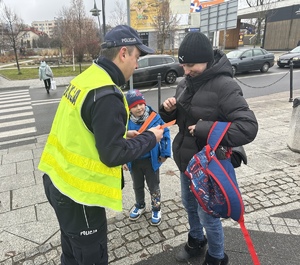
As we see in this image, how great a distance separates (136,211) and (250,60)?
1504 centimetres

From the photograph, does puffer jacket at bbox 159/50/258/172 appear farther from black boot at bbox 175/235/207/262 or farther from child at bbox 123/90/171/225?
black boot at bbox 175/235/207/262

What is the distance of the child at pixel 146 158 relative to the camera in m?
2.74

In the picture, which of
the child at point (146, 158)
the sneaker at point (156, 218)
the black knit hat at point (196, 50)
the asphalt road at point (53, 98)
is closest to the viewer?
the black knit hat at point (196, 50)

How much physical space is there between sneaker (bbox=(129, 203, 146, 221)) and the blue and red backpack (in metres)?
1.38

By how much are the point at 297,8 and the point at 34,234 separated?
35474mm

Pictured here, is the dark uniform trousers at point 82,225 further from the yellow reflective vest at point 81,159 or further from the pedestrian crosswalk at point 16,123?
the pedestrian crosswalk at point 16,123

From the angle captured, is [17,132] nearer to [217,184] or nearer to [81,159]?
[81,159]

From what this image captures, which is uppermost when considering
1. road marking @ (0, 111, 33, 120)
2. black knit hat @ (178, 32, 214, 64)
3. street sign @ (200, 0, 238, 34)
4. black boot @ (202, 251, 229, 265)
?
street sign @ (200, 0, 238, 34)

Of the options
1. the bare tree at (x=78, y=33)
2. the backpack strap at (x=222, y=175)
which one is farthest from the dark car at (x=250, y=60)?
the backpack strap at (x=222, y=175)

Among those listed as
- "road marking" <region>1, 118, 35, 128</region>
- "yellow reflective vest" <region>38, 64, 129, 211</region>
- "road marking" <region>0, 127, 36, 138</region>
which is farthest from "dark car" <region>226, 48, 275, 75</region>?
"yellow reflective vest" <region>38, 64, 129, 211</region>

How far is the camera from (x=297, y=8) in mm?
29688

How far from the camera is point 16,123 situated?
8148mm

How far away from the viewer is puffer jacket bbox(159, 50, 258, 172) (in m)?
1.72

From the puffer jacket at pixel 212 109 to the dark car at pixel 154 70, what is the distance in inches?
445
